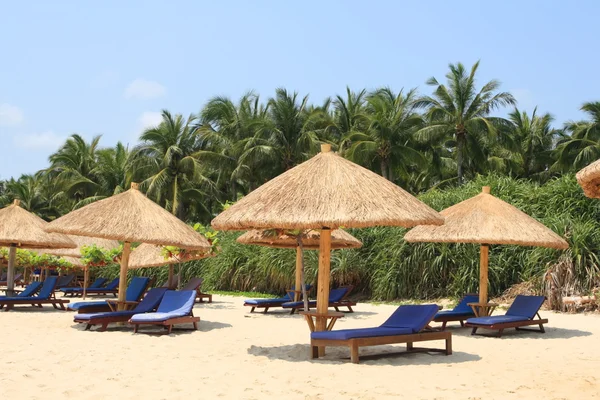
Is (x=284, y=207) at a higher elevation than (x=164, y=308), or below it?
higher

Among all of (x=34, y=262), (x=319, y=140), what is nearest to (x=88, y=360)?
(x=34, y=262)

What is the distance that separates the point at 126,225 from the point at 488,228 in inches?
238

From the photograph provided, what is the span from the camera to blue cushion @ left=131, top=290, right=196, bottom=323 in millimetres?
10078

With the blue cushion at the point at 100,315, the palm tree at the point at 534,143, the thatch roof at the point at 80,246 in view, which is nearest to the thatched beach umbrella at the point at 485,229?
the blue cushion at the point at 100,315

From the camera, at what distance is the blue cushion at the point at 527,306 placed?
10820 mm

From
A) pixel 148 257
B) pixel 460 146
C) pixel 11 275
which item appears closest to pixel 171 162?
pixel 460 146

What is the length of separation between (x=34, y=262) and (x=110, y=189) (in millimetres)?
20458

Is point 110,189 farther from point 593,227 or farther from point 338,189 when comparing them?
point 338,189

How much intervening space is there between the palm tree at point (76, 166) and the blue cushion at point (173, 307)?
1198 inches

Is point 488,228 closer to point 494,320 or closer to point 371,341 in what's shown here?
point 494,320

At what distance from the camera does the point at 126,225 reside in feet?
36.9

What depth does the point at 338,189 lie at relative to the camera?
812 cm

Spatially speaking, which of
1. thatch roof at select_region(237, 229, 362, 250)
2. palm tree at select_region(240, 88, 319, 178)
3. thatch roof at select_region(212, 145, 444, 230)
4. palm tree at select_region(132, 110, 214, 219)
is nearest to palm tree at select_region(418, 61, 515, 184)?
palm tree at select_region(240, 88, 319, 178)

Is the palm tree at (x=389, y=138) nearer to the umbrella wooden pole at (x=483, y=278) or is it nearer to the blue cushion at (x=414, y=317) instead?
the umbrella wooden pole at (x=483, y=278)
